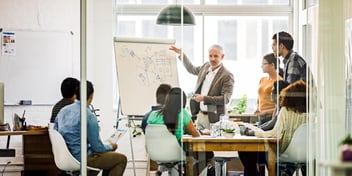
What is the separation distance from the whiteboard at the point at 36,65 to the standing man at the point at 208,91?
1471 millimetres

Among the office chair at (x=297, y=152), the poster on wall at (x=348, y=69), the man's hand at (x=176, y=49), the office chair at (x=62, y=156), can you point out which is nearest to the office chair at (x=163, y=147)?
the office chair at (x=62, y=156)

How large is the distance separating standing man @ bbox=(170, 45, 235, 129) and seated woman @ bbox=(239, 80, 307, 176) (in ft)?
1.36

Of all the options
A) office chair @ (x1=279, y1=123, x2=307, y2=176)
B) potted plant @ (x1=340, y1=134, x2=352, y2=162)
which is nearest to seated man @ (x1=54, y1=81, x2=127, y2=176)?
office chair @ (x1=279, y1=123, x2=307, y2=176)

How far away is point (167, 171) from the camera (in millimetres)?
4820

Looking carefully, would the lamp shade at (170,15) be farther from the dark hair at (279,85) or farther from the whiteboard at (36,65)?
the whiteboard at (36,65)

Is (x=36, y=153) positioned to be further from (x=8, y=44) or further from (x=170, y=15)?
(x=170, y=15)

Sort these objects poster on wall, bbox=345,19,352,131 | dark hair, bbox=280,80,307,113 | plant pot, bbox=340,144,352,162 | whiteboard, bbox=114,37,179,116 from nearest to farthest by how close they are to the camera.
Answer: plant pot, bbox=340,144,352,162
poster on wall, bbox=345,19,352,131
dark hair, bbox=280,80,307,113
whiteboard, bbox=114,37,179,116

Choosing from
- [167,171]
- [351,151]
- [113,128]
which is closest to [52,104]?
[113,128]

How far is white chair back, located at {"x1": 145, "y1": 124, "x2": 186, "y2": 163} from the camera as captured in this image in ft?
15.8

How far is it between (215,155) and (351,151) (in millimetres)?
3179

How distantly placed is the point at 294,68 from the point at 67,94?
207cm

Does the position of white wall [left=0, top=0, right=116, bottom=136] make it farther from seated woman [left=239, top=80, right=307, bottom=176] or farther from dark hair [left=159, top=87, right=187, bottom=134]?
seated woman [left=239, top=80, right=307, bottom=176]

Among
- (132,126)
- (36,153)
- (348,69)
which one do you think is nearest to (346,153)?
(348,69)

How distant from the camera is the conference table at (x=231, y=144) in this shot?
15.7 feet
